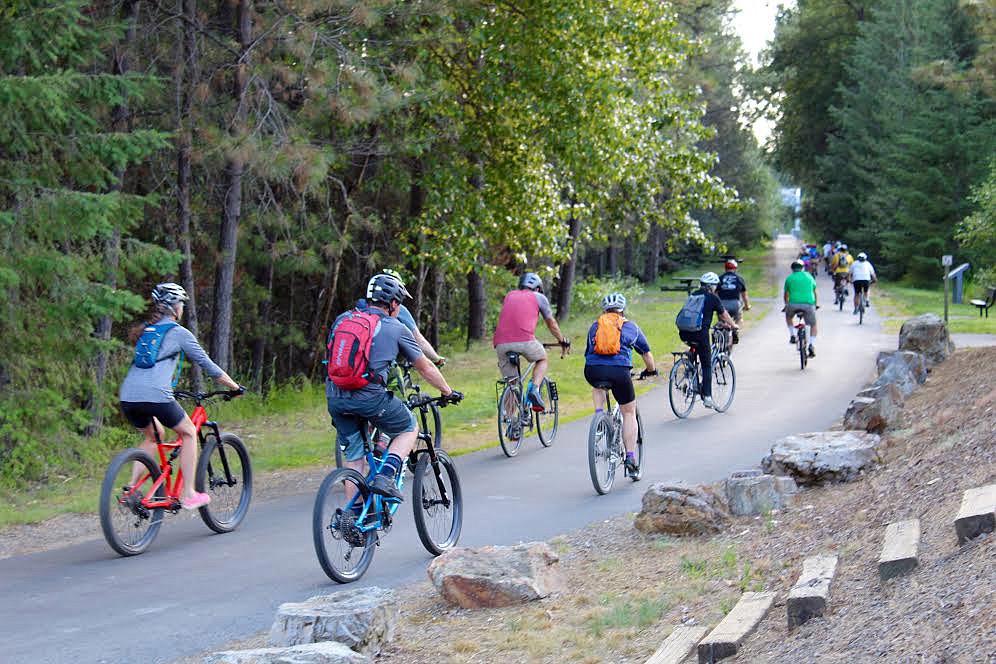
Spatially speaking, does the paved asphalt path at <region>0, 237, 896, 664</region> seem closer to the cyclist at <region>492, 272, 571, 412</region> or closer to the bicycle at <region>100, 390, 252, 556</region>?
the bicycle at <region>100, 390, 252, 556</region>

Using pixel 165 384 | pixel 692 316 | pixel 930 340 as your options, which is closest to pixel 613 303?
pixel 165 384

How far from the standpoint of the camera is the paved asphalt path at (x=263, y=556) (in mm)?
7293

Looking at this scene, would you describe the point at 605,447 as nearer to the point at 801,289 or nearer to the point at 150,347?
the point at 150,347

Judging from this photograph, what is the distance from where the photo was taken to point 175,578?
864 cm

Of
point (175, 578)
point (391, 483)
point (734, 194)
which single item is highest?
point (734, 194)

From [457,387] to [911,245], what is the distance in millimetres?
39304

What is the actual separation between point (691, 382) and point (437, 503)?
8.69 metres

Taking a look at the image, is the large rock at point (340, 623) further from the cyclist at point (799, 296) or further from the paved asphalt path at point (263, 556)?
the cyclist at point (799, 296)

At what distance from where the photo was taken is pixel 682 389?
17.2m

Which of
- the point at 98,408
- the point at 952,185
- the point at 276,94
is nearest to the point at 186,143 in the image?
the point at 276,94

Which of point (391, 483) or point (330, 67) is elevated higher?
point (330, 67)

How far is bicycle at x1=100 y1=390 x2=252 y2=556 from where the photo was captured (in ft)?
29.9

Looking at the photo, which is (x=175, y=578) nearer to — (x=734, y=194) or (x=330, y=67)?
(x=330, y=67)

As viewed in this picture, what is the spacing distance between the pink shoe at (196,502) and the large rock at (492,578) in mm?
2532
